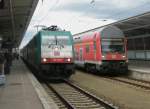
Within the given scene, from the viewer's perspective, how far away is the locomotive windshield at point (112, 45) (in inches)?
1039

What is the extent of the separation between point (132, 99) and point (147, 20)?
1205 centimetres

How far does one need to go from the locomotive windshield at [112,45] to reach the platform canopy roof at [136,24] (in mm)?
1655

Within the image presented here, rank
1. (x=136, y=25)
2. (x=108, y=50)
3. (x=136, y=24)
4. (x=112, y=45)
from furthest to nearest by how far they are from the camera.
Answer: (x=136, y=25) < (x=136, y=24) < (x=112, y=45) < (x=108, y=50)

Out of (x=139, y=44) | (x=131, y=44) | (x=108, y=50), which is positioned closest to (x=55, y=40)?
(x=108, y=50)

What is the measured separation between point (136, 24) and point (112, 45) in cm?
328

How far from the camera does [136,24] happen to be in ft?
94.8

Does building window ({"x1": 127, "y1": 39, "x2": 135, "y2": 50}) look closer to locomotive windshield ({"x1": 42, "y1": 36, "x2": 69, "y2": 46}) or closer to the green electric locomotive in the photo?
the green electric locomotive

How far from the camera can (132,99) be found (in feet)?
51.2

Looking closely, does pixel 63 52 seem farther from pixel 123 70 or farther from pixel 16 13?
pixel 16 13

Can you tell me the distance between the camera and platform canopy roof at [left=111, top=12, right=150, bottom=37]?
2584cm

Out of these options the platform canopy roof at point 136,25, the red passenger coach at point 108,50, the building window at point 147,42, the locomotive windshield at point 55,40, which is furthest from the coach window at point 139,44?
the locomotive windshield at point 55,40

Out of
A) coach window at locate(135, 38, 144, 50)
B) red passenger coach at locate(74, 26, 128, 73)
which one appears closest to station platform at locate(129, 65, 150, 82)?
red passenger coach at locate(74, 26, 128, 73)

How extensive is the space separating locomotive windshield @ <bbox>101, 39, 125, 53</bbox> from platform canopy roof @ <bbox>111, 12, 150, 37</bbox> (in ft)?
5.43

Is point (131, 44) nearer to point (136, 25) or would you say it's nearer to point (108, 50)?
point (136, 25)
